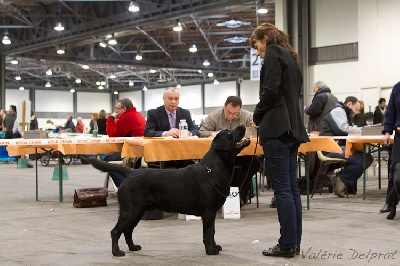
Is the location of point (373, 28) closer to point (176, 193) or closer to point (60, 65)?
point (176, 193)

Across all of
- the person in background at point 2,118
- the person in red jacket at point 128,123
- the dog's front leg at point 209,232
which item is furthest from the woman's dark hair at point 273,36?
the person in background at point 2,118

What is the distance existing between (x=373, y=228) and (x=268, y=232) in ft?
2.96

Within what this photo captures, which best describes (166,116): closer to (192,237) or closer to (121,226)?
(192,237)

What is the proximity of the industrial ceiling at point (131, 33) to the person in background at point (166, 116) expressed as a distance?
8.79 metres

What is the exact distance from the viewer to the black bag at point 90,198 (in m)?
6.71

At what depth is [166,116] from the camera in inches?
252

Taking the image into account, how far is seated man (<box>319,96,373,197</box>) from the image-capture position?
7613 mm

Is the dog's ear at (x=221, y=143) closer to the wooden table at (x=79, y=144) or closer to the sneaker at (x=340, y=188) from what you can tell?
the wooden table at (x=79, y=144)

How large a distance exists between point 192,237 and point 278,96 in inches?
56.3

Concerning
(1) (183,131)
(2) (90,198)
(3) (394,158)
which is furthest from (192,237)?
(2) (90,198)

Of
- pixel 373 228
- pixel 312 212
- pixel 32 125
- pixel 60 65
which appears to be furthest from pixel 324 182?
pixel 60 65

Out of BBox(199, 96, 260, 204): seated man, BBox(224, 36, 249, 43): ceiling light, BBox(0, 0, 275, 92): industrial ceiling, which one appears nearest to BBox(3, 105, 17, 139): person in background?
BBox(0, 0, 275, 92): industrial ceiling

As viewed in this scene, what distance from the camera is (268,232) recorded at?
15.8 feet

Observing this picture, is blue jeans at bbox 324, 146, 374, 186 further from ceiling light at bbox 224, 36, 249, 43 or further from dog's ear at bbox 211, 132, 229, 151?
ceiling light at bbox 224, 36, 249, 43
